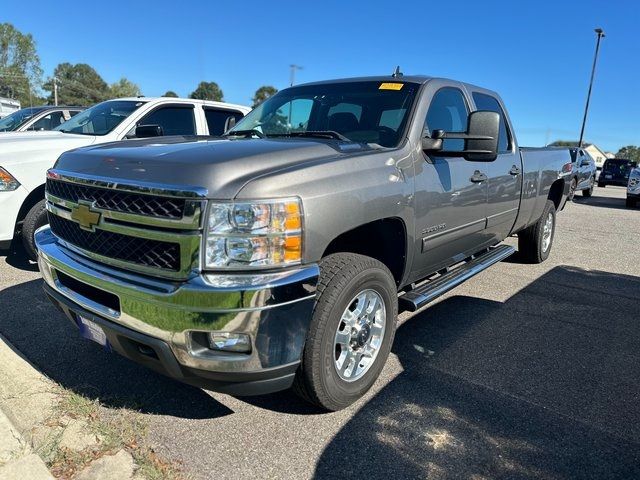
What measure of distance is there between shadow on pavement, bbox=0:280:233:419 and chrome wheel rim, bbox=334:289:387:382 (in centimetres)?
74

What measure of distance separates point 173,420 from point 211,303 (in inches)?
38.6

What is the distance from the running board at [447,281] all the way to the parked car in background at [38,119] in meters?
7.33

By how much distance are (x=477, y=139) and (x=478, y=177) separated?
2.43 ft

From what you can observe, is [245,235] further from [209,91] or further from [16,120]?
[209,91]

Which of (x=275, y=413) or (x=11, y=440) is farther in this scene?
(x=275, y=413)

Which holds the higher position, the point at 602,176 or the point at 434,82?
the point at 434,82

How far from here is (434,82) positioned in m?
3.77

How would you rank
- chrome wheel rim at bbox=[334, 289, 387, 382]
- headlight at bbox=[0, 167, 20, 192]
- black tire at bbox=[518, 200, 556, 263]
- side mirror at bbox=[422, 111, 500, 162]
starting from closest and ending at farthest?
chrome wheel rim at bbox=[334, 289, 387, 382], side mirror at bbox=[422, 111, 500, 162], headlight at bbox=[0, 167, 20, 192], black tire at bbox=[518, 200, 556, 263]

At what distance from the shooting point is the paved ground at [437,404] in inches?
96.3

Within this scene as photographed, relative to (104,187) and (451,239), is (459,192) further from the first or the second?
(104,187)

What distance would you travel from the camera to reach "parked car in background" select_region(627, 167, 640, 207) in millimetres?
15070

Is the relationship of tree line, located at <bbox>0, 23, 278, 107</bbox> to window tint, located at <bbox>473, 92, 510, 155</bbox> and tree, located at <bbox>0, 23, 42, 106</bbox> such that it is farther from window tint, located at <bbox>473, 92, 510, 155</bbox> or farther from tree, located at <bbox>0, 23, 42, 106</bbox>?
window tint, located at <bbox>473, 92, 510, 155</bbox>

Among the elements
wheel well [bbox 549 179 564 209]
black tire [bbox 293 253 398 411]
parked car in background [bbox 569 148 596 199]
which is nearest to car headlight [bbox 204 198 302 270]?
black tire [bbox 293 253 398 411]

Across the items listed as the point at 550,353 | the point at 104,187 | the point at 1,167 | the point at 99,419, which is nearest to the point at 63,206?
the point at 104,187
